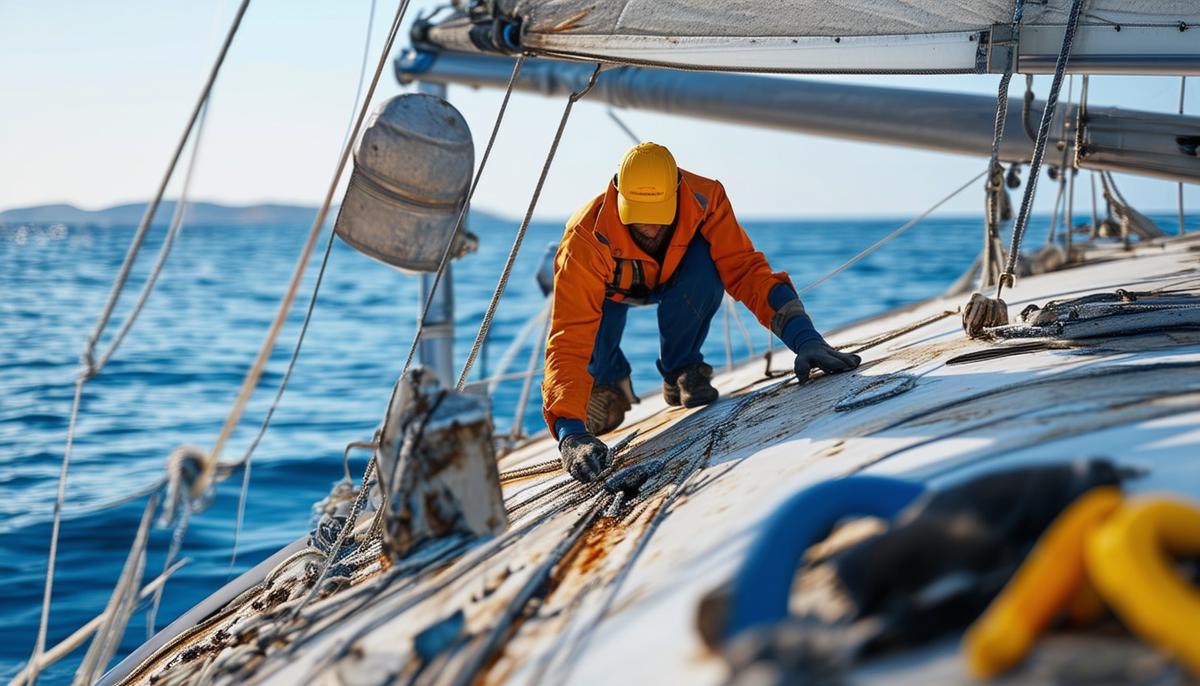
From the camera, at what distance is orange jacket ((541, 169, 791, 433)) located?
325 cm

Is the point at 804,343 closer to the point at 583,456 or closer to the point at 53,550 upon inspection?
the point at 583,456

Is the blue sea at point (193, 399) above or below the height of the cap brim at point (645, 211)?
below

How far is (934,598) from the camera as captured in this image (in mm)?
1410

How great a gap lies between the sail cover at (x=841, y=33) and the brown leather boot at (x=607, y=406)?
1.16m

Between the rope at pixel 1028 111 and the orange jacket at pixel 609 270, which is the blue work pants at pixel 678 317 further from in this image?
the rope at pixel 1028 111

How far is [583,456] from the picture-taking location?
3.06 m

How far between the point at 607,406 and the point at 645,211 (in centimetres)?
95

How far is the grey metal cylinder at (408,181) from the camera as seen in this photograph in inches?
162

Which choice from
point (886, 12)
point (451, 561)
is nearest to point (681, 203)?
point (886, 12)

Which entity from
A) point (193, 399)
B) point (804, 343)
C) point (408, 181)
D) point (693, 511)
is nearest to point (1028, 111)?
point (804, 343)

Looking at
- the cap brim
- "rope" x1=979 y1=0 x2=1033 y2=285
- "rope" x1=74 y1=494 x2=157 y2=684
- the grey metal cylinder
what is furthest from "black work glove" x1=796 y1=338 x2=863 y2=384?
"rope" x1=74 y1=494 x2=157 y2=684

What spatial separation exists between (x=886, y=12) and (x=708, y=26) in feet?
1.86

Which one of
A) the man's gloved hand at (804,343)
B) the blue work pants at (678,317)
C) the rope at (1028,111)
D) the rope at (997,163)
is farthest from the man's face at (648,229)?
the rope at (1028,111)

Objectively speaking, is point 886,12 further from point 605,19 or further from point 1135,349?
point 1135,349
